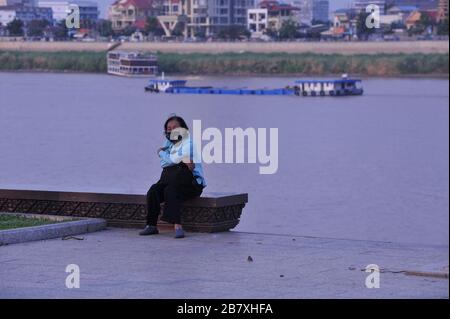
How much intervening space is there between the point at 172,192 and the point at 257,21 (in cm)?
5955

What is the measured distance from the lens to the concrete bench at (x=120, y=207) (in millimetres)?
7430

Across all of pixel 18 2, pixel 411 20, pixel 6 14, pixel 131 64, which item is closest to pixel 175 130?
pixel 18 2

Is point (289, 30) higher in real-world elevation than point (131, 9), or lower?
lower

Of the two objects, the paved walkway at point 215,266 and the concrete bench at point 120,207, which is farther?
the concrete bench at point 120,207

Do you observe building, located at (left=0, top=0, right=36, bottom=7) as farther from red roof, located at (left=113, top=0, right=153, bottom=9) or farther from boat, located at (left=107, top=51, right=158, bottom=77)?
boat, located at (left=107, top=51, right=158, bottom=77)

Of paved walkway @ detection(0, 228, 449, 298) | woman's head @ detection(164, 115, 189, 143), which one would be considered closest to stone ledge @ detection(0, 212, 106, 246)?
paved walkway @ detection(0, 228, 449, 298)

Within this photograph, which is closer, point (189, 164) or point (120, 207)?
point (189, 164)

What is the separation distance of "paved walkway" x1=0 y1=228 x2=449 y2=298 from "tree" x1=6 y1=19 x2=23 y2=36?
5.57 meters

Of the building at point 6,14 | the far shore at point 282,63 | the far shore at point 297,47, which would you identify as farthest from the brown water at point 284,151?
the far shore at point 297,47

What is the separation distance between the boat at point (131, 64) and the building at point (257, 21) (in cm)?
663

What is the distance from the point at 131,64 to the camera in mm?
54750

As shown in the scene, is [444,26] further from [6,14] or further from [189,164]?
[189,164]

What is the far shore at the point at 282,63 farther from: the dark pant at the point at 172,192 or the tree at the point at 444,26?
the dark pant at the point at 172,192

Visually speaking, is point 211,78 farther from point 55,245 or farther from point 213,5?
point 55,245
